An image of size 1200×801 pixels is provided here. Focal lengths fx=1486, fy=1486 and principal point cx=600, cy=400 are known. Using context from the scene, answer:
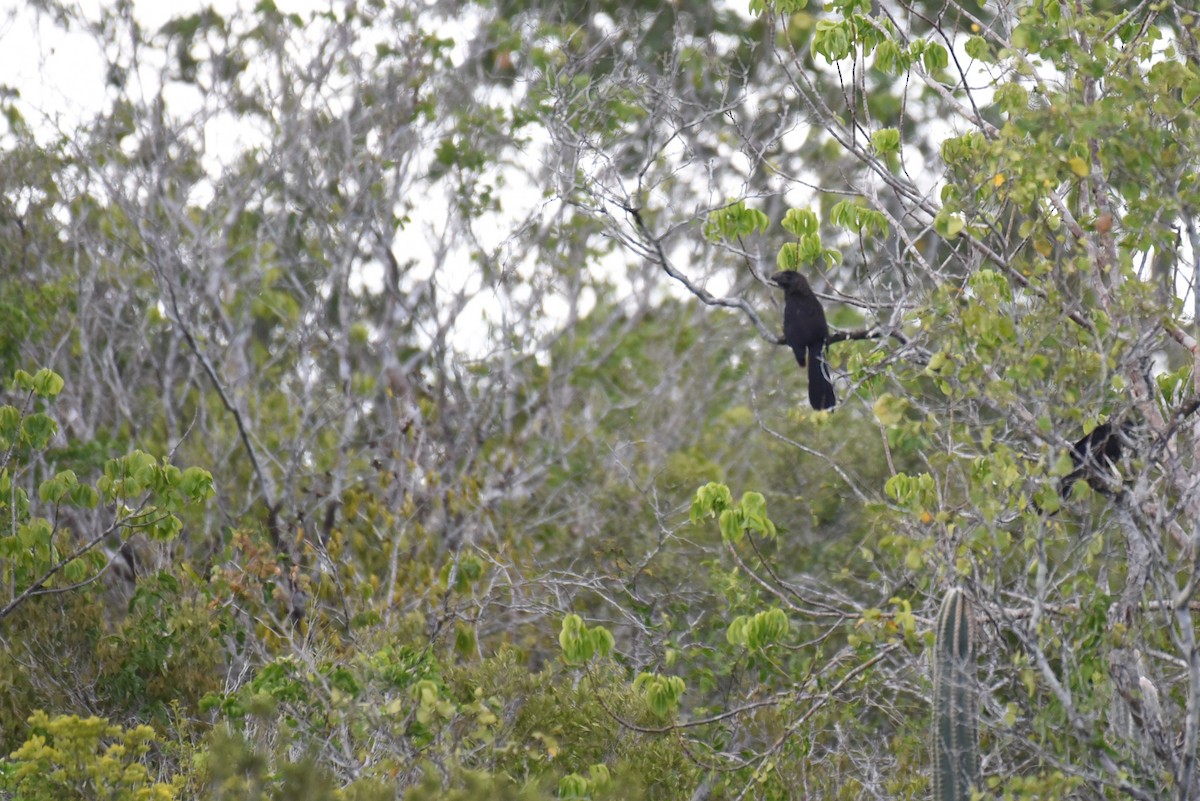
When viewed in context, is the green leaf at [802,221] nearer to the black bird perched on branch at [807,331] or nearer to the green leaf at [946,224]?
the green leaf at [946,224]

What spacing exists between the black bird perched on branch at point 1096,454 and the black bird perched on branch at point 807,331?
2.09 metres

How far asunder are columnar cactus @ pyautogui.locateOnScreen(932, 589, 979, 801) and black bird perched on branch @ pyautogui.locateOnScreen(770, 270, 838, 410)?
9.87 ft

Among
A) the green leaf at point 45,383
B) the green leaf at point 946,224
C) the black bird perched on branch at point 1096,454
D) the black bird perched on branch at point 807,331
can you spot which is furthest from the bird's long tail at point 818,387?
the green leaf at point 45,383

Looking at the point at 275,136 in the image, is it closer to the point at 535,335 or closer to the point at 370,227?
the point at 370,227

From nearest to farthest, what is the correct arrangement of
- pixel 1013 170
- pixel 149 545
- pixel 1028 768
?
1. pixel 1013 170
2. pixel 1028 768
3. pixel 149 545

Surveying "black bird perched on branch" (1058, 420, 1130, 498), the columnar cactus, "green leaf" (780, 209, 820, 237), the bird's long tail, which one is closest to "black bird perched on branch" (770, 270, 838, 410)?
the bird's long tail

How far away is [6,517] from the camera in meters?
8.06

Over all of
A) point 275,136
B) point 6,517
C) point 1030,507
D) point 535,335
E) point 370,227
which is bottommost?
point 1030,507

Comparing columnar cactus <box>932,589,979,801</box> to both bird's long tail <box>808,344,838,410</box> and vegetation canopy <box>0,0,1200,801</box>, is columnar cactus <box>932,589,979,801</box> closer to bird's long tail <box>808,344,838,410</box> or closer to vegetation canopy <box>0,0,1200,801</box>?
vegetation canopy <box>0,0,1200,801</box>

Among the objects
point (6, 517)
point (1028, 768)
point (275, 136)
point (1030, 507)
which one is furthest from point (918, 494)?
point (275, 136)

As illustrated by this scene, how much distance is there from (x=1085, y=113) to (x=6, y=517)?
6.01 m

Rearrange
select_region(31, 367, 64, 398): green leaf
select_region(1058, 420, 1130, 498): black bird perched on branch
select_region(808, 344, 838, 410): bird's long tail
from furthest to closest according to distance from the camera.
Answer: select_region(808, 344, 838, 410): bird's long tail < select_region(31, 367, 64, 398): green leaf < select_region(1058, 420, 1130, 498): black bird perched on branch

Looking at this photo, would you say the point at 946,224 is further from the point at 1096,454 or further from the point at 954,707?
the point at 954,707

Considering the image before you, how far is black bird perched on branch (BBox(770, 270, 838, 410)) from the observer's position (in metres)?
7.73
